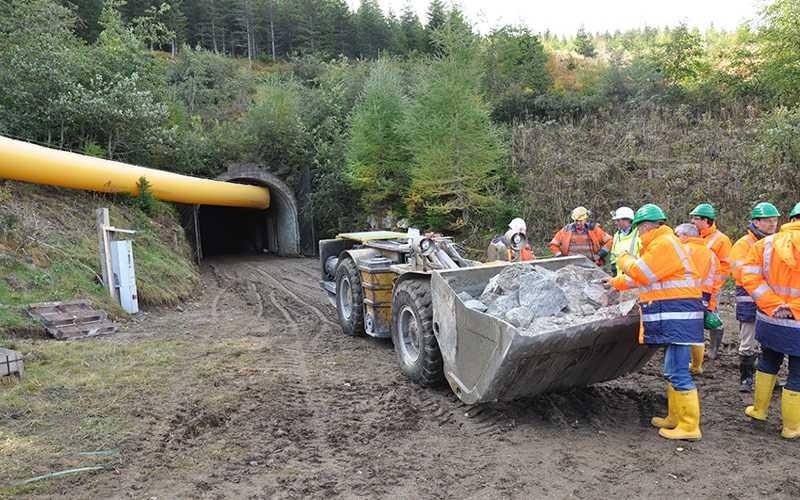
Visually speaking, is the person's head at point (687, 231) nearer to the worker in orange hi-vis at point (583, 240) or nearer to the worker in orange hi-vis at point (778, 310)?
the worker in orange hi-vis at point (778, 310)

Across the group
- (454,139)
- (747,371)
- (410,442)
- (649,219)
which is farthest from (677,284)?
(454,139)

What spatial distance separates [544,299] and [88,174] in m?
9.80

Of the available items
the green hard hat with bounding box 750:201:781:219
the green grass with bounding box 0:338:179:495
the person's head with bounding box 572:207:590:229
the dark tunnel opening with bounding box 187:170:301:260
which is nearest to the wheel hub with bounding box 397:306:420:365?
the green grass with bounding box 0:338:179:495

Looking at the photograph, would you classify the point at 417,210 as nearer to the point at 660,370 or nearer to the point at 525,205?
the point at 525,205

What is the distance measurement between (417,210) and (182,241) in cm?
623

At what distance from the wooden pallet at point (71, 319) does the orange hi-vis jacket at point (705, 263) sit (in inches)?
289

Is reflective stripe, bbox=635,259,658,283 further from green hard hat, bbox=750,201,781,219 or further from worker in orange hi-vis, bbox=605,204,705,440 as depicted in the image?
green hard hat, bbox=750,201,781,219

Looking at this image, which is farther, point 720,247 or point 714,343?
point 714,343

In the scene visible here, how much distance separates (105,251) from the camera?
8984mm

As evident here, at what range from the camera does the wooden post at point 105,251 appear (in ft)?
29.2

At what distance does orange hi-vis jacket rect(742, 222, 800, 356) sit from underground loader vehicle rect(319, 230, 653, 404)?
2.92 ft

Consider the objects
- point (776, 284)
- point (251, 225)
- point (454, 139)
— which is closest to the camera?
point (776, 284)

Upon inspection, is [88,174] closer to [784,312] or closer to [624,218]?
[624,218]

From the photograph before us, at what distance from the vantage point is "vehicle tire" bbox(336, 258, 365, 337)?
293 inches
